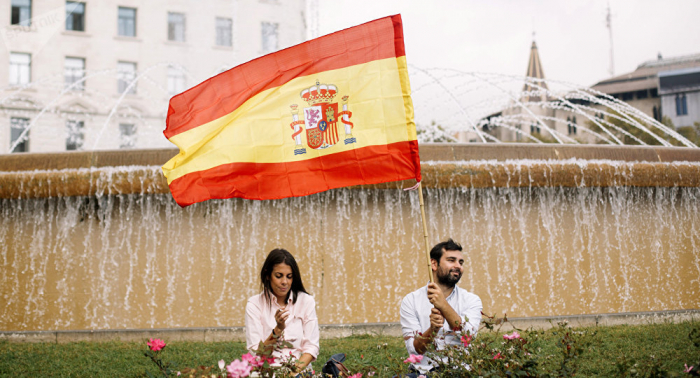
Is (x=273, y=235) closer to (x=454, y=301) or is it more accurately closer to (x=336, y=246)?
(x=336, y=246)

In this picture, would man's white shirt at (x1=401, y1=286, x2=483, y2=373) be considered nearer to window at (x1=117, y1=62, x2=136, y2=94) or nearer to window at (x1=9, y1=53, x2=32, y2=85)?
window at (x1=117, y1=62, x2=136, y2=94)

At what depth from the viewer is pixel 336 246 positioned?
248 inches

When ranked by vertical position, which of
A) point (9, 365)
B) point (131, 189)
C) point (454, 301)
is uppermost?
point (131, 189)

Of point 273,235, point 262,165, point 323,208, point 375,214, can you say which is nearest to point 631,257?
point 375,214

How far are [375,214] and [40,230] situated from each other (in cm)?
351

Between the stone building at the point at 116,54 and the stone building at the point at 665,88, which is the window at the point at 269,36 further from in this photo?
the stone building at the point at 665,88

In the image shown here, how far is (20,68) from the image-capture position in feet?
101

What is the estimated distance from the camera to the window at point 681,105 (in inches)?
2131

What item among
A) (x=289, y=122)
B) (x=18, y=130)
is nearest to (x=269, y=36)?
(x=18, y=130)

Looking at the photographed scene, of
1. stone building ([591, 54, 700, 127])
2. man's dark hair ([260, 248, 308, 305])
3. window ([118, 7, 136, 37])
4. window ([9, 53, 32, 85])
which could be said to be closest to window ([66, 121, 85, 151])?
window ([9, 53, 32, 85])

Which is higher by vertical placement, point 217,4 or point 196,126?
point 217,4

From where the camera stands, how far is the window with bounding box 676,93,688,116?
2131 inches

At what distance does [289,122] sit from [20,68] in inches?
1235

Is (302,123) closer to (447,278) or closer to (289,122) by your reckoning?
(289,122)
